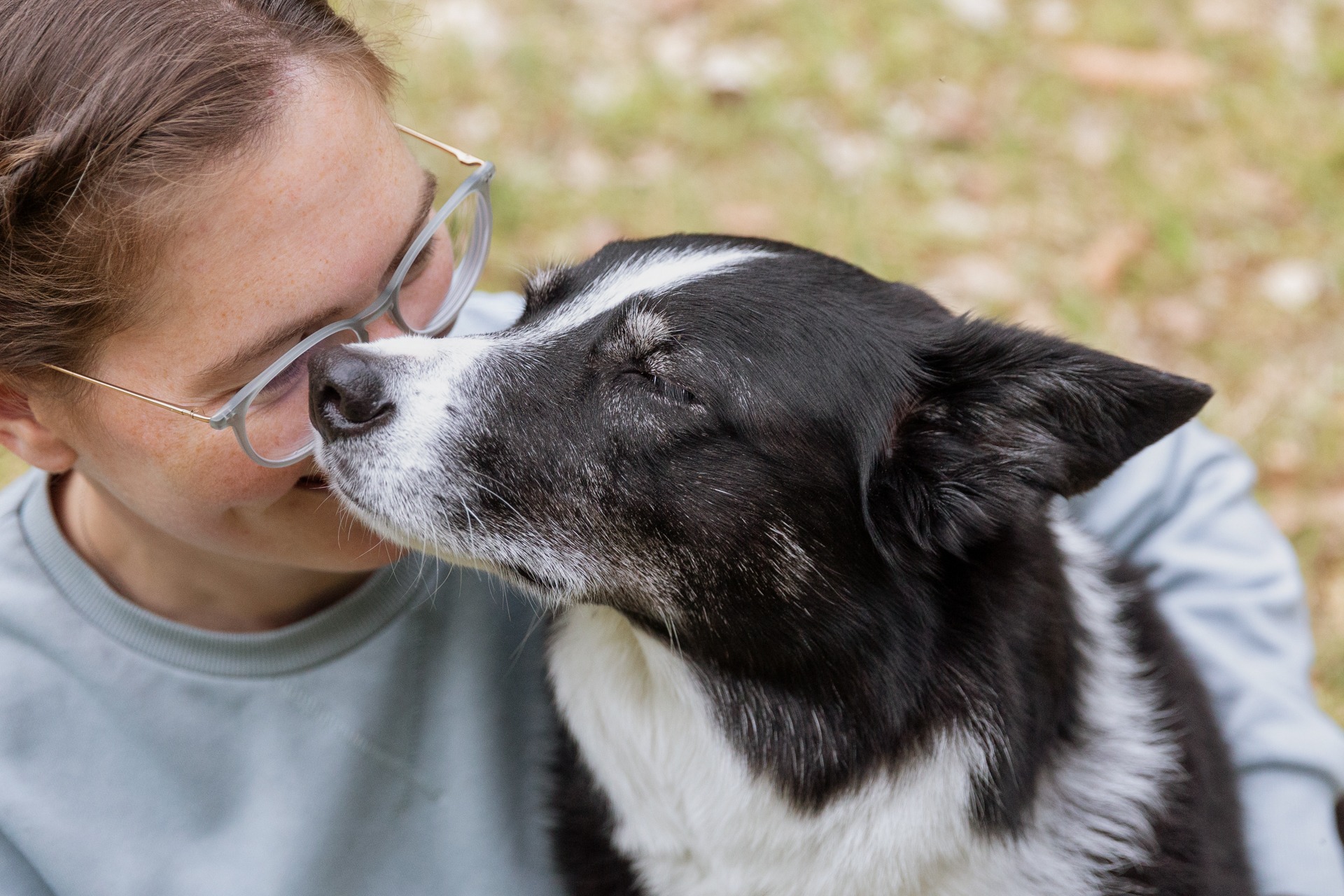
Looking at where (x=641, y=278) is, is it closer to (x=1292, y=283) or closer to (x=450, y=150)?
(x=450, y=150)

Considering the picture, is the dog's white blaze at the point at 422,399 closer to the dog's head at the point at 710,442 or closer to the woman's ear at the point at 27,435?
the dog's head at the point at 710,442

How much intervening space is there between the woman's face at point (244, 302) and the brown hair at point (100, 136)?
5 cm

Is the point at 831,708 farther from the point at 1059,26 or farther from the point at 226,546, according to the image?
the point at 1059,26

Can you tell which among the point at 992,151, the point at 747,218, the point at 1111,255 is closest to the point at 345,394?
the point at 747,218

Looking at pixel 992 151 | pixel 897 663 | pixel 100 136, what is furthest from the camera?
pixel 992 151

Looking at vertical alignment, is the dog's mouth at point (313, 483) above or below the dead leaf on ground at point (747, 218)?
above

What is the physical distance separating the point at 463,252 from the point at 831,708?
114cm

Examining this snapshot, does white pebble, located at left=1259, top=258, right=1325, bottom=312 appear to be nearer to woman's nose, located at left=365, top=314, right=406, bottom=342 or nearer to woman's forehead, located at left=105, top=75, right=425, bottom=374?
woman's nose, located at left=365, top=314, right=406, bottom=342

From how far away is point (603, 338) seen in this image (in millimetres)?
2076

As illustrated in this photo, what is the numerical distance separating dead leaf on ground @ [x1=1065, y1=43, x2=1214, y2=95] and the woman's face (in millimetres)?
3674

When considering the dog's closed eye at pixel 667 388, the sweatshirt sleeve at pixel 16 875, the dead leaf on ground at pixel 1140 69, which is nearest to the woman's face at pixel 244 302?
the dog's closed eye at pixel 667 388

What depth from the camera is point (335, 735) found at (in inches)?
88.5

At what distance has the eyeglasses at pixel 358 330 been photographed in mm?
1905

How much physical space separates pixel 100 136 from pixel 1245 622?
236 centimetres
